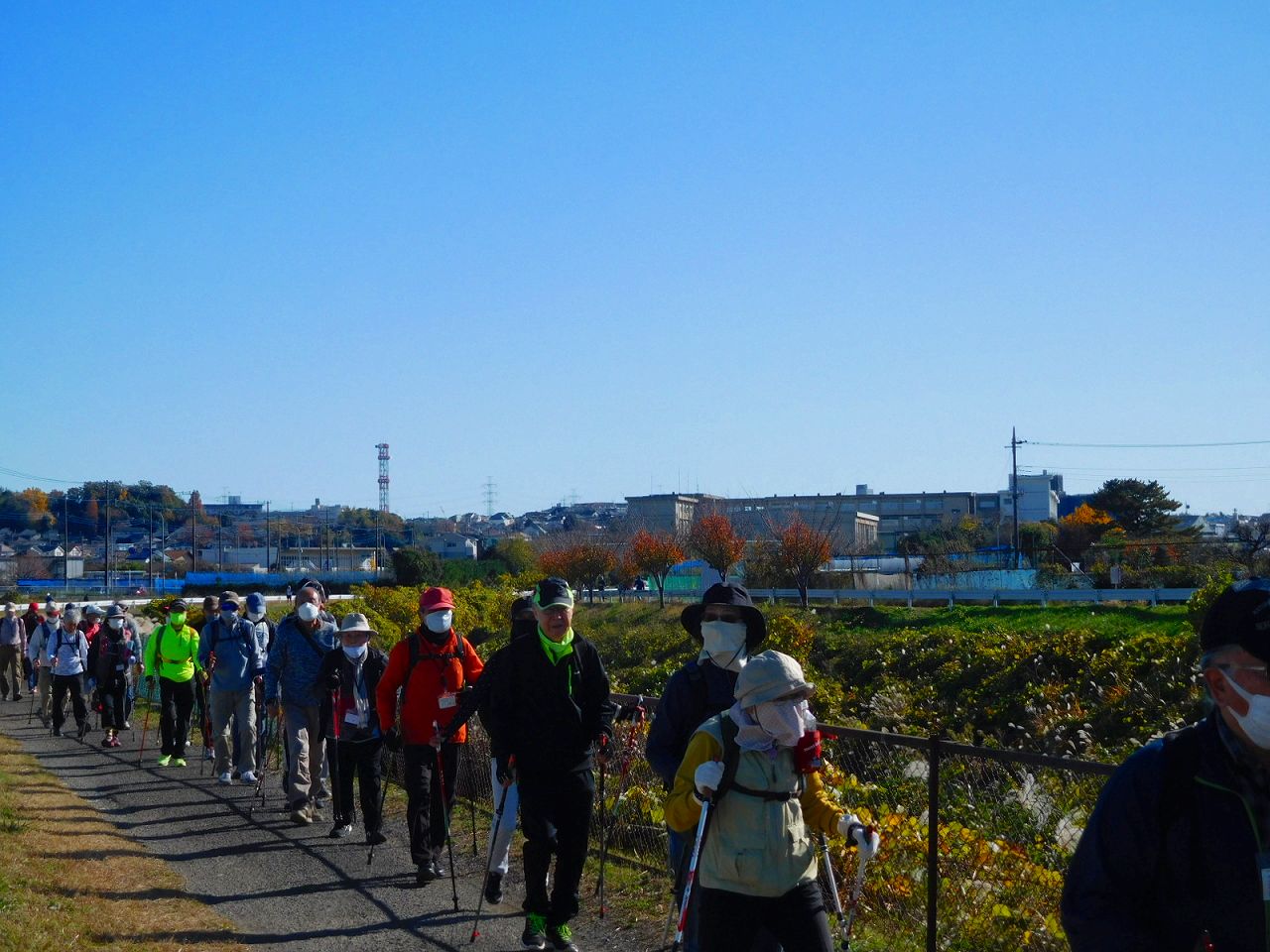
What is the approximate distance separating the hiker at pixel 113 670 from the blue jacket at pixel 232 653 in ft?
15.2

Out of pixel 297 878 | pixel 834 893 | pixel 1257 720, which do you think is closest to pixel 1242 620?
pixel 1257 720

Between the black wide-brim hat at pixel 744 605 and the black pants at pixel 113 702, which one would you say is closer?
the black wide-brim hat at pixel 744 605

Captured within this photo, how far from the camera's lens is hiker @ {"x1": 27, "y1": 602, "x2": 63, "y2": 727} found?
19625 mm

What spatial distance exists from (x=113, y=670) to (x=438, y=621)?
32.4 feet

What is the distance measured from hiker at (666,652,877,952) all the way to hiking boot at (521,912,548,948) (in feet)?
8.13

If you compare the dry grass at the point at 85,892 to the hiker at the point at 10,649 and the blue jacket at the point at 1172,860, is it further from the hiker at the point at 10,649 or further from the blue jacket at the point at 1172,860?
the hiker at the point at 10,649

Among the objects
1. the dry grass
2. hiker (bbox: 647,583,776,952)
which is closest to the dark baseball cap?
hiker (bbox: 647,583,776,952)

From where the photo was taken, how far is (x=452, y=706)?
28.6ft

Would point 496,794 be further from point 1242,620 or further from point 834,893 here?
point 1242,620

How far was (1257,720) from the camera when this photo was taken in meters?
2.84

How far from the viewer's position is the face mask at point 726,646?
20.3 feet

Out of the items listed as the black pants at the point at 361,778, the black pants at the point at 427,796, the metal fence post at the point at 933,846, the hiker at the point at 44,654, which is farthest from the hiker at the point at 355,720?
the hiker at the point at 44,654

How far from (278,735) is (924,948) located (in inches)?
353

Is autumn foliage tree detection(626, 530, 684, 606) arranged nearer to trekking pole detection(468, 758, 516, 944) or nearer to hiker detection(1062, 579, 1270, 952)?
trekking pole detection(468, 758, 516, 944)
